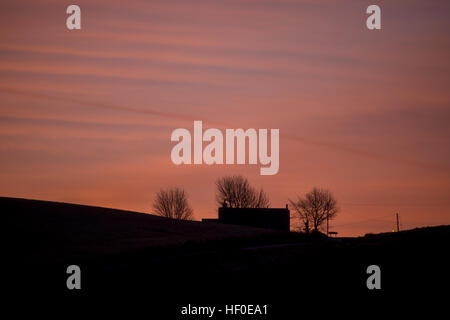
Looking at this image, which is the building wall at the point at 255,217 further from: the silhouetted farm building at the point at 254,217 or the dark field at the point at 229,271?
the dark field at the point at 229,271

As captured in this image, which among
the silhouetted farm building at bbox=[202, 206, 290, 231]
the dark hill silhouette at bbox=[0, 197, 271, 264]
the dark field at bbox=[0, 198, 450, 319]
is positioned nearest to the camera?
the dark field at bbox=[0, 198, 450, 319]

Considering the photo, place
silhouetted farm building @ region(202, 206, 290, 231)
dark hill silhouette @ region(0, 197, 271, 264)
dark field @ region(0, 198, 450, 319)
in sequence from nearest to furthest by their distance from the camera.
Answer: dark field @ region(0, 198, 450, 319) → dark hill silhouette @ region(0, 197, 271, 264) → silhouetted farm building @ region(202, 206, 290, 231)

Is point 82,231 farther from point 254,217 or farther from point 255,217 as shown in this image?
point 255,217

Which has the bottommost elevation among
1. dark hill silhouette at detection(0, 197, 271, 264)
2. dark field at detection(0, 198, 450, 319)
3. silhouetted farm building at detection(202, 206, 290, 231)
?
dark field at detection(0, 198, 450, 319)

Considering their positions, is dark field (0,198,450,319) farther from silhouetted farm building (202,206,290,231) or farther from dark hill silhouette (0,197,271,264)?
silhouetted farm building (202,206,290,231)

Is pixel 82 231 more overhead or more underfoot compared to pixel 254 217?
more underfoot


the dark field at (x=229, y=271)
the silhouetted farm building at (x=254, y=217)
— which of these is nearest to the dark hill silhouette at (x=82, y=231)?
the dark field at (x=229, y=271)

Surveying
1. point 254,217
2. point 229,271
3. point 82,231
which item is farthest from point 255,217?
point 229,271

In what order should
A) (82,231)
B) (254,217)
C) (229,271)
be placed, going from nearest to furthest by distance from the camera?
(229,271) → (82,231) → (254,217)

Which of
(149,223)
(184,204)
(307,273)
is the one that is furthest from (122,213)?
(184,204)

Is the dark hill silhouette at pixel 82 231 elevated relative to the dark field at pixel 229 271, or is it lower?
elevated

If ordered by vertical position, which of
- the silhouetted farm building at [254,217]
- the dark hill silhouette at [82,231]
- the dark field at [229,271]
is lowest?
the dark field at [229,271]

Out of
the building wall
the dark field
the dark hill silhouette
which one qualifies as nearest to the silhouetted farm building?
the building wall
